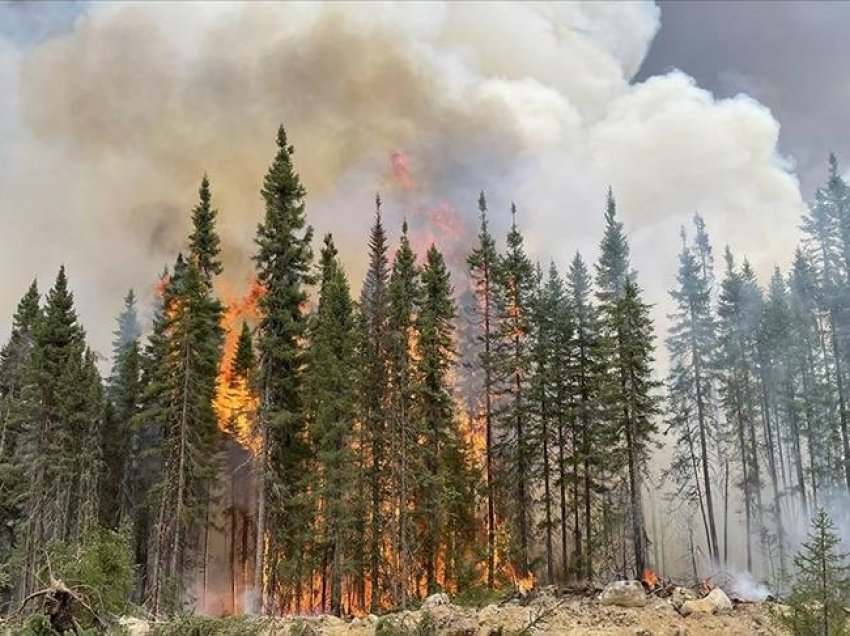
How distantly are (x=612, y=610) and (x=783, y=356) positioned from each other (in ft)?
113

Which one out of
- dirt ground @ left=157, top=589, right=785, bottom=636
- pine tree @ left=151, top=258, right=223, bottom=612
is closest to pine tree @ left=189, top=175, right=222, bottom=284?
pine tree @ left=151, top=258, right=223, bottom=612

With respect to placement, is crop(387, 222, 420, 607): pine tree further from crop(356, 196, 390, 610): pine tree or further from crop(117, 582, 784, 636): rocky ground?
crop(117, 582, 784, 636): rocky ground

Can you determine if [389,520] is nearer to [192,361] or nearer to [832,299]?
[192,361]

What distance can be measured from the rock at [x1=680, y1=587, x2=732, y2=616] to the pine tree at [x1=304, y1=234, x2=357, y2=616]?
53.6 feet

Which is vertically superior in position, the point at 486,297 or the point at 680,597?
the point at 486,297

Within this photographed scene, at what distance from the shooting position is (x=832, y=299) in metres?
47.2

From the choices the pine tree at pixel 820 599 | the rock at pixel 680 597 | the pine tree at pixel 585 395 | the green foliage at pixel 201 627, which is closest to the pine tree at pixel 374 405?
the pine tree at pixel 585 395

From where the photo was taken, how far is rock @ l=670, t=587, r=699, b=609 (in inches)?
914

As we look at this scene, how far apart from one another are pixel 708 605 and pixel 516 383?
2028 centimetres

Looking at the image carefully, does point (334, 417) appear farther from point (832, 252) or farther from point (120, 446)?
point (832, 252)

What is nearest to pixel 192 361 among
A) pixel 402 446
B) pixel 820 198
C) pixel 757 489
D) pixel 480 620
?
pixel 402 446

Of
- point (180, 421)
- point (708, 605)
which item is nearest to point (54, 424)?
point (180, 421)

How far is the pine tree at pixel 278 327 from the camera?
98.2 ft

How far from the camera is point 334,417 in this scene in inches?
1448
